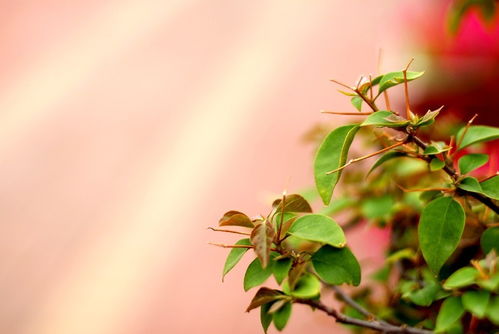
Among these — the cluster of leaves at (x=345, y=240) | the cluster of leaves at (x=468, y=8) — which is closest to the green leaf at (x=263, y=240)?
the cluster of leaves at (x=345, y=240)

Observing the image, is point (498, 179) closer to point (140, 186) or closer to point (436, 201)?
point (436, 201)

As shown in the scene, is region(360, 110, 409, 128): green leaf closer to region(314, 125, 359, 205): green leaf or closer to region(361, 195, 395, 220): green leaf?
region(314, 125, 359, 205): green leaf

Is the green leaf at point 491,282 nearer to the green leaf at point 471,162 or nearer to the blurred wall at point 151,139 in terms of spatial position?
the green leaf at point 471,162

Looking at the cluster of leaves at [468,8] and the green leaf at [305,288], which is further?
the cluster of leaves at [468,8]

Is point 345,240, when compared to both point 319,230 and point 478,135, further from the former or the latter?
point 478,135

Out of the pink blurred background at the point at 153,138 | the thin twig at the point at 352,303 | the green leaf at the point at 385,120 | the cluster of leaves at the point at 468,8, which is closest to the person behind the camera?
Answer: the green leaf at the point at 385,120

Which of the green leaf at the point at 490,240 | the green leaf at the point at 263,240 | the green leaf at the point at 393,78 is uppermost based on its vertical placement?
the green leaf at the point at 393,78

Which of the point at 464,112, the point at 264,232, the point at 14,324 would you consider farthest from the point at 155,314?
the point at 264,232
